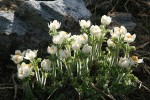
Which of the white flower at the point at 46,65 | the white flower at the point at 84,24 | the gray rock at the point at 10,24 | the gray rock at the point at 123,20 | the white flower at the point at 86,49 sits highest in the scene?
the white flower at the point at 84,24

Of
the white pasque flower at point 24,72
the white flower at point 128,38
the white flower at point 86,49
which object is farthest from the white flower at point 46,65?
the white flower at point 128,38

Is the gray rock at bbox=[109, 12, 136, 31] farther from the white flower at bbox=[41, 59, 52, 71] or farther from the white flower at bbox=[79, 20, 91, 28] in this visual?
the white flower at bbox=[41, 59, 52, 71]

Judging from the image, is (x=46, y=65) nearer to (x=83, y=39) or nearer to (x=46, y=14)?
(x=83, y=39)

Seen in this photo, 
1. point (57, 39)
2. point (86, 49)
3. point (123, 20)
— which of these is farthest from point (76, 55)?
point (123, 20)

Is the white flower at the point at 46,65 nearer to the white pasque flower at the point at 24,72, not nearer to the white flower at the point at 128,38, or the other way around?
the white pasque flower at the point at 24,72

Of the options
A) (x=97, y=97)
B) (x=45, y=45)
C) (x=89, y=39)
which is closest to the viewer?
(x=97, y=97)

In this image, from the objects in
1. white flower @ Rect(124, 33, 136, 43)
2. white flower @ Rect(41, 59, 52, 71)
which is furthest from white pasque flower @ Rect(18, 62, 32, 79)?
white flower @ Rect(124, 33, 136, 43)

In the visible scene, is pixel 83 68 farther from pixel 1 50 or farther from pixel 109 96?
pixel 1 50

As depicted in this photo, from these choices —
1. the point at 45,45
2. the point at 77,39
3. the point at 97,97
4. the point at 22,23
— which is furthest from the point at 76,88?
the point at 22,23
